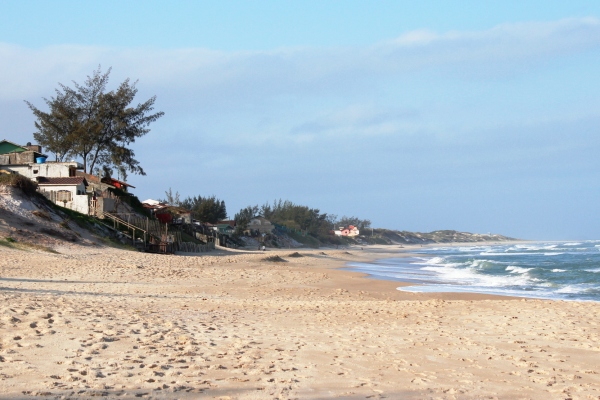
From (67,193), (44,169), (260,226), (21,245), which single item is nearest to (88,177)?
(44,169)

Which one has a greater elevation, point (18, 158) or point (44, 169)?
point (18, 158)

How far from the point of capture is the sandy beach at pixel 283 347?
6.44 meters

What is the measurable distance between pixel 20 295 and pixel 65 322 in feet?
12.9

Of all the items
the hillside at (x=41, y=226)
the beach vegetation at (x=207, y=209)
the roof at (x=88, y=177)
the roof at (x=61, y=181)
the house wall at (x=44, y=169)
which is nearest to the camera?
the hillside at (x=41, y=226)

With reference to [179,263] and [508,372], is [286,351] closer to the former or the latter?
[508,372]

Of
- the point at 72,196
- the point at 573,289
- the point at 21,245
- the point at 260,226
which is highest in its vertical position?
the point at 72,196

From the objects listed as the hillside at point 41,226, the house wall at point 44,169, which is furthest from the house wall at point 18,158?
the hillside at point 41,226

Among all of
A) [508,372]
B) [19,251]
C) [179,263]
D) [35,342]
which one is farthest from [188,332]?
[179,263]

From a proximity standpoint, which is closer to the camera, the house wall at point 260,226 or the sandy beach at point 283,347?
the sandy beach at point 283,347

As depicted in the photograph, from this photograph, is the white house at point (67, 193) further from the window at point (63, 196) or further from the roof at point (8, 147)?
the roof at point (8, 147)

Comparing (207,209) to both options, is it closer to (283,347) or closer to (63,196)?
(63,196)

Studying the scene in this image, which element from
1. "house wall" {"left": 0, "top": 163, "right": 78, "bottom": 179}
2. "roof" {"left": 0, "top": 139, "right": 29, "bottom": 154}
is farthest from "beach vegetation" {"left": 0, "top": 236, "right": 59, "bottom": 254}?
"roof" {"left": 0, "top": 139, "right": 29, "bottom": 154}

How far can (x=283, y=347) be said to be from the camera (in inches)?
344

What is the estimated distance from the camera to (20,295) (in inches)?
488
